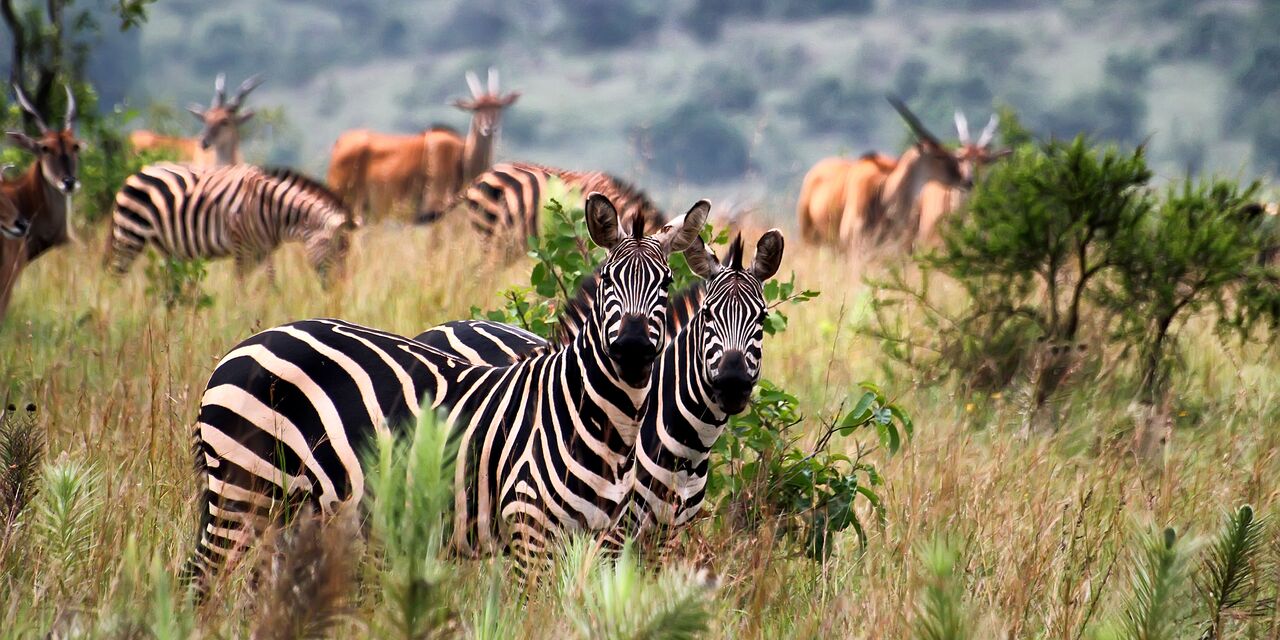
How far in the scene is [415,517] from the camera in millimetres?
1326

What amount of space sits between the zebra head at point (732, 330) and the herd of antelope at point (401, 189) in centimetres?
31

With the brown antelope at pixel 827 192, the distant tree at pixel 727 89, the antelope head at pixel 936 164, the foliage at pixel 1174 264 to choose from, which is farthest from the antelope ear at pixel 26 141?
the distant tree at pixel 727 89

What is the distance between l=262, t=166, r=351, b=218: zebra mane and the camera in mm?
9156

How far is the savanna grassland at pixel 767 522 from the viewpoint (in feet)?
7.27

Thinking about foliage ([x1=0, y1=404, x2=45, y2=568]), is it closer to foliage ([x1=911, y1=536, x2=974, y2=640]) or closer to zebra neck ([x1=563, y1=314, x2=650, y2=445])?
zebra neck ([x1=563, y1=314, x2=650, y2=445])

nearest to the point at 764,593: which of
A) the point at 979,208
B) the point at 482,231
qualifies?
the point at 979,208

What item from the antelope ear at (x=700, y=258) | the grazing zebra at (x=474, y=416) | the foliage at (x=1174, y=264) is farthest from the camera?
the foliage at (x=1174, y=264)

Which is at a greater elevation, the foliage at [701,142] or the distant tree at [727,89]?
the distant tree at [727,89]

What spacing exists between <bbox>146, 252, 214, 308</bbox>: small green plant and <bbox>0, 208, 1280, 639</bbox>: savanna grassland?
0.12 meters

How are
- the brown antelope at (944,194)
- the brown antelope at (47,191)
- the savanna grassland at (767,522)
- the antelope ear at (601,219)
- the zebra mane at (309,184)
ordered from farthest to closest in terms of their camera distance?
the brown antelope at (944,194)
the zebra mane at (309,184)
the brown antelope at (47,191)
the antelope ear at (601,219)
the savanna grassland at (767,522)

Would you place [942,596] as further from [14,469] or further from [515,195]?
[515,195]

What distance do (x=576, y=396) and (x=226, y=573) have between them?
101 centimetres

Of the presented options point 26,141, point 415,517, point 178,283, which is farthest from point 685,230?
point 26,141

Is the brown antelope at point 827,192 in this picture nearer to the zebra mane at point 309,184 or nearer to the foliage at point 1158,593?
the zebra mane at point 309,184
